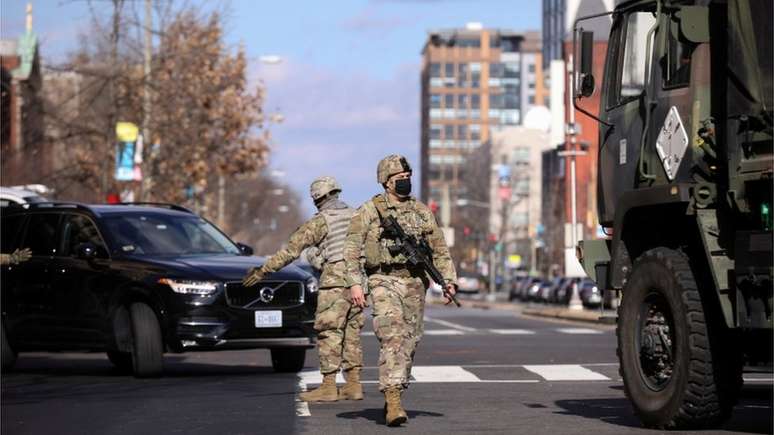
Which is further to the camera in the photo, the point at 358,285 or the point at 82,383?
the point at 82,383

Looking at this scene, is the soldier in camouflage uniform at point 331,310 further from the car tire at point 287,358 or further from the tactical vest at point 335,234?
the car tire at point 287,358

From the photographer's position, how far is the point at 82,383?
1722 cm

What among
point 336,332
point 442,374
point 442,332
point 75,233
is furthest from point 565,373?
point 442,332

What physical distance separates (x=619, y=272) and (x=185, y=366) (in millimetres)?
9237

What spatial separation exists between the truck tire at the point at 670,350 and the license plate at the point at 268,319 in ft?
20.0

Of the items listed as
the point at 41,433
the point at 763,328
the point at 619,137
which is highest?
the point at 619,137

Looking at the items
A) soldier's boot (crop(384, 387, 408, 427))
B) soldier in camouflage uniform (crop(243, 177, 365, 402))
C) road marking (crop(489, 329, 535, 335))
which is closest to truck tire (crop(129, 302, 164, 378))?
soldier in camouflage uniform (crop(243, 177, 365, 402))

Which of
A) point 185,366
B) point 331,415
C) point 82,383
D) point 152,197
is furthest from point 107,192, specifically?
point 331,415

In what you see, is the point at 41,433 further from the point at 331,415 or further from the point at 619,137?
the point at 619,137

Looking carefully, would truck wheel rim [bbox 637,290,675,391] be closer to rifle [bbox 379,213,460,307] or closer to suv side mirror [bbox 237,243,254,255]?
rifle [bbox 379,213,460,307]

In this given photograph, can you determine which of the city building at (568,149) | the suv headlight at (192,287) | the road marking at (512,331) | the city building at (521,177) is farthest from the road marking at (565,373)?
the city building at (521,177)

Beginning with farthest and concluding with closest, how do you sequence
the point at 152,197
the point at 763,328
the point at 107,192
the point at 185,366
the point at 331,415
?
the point at 152,197 → the point at 107,192 → the point at 185,366 → the point at 331,415 → the point at 763,328

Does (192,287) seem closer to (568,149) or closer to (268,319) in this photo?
(268,319)

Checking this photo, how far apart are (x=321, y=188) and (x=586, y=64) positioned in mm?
3758
